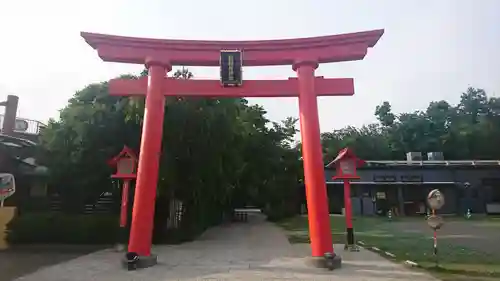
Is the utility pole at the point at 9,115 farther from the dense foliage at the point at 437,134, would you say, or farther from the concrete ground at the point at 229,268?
the dense foliage at the point at 437,134

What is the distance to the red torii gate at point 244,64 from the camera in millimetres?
9734

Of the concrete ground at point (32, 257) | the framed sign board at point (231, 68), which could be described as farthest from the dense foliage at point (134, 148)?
the framed sign board at point (231, 68)

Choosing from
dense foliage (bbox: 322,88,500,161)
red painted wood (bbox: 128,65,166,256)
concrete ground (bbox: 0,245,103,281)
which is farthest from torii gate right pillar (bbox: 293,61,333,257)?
dense foliage (bbox: 322,88,500,161)

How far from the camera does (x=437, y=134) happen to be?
47375 millimetres

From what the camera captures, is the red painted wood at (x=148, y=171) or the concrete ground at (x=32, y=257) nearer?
the concrete ground at (x=32, y=257)

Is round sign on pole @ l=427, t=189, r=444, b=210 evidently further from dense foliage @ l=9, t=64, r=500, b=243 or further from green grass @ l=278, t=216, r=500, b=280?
dense foliage @ l=9, t=64, r=500, b=243

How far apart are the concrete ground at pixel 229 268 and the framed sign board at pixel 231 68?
14.8ft

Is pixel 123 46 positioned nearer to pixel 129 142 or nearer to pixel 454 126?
pixel 129 142

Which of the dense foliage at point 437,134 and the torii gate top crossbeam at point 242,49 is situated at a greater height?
the dense foliage at point 437,134

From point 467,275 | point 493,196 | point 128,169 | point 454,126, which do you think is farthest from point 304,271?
point 454,126

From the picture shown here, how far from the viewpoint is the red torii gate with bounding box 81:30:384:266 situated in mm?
9734

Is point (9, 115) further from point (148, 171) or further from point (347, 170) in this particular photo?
point (347, 170)

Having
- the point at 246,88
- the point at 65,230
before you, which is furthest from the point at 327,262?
the point at 65,230

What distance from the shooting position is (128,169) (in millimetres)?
11461
